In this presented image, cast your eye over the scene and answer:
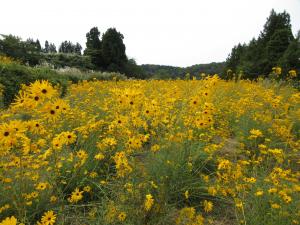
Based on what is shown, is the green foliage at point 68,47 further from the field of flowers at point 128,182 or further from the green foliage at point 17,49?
the field of flowers at point 128,182

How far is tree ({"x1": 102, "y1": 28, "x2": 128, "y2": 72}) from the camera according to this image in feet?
113

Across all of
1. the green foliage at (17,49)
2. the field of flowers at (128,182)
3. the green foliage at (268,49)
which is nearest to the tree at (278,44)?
the green foliage at (268,49)

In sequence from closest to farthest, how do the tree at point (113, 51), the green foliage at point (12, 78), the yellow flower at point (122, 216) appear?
1. the yellow flower at point (122, 216)
2. the green foliage at point (12, 78)
3. the tree at point (113, 51)

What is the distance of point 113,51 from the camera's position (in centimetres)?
3441

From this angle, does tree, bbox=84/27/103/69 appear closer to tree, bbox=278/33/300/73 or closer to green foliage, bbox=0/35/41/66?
green foliage, bbox=0/35/41/66

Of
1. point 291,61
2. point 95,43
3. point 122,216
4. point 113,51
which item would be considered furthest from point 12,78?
point 95,43

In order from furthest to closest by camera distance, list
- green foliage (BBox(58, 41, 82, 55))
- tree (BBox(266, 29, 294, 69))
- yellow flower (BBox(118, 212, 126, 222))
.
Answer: green foliage (BBox(58, 41, 82, 55)), tree (BBox(266, 29, 294, 69)), yellow flower (BBox(118, 212, 126, 222))

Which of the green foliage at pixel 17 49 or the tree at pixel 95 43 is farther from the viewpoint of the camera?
the tree at pixel 95 43

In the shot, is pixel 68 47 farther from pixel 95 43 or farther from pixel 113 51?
pixel 113 51

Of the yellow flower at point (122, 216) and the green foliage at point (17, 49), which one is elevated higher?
the green foliage at point (17, 49)

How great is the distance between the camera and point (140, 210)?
2.57 meters

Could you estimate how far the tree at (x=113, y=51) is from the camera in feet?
113

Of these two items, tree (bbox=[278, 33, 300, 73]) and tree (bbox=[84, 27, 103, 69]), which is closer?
tree (bbox=[278, 33, 300, 73])

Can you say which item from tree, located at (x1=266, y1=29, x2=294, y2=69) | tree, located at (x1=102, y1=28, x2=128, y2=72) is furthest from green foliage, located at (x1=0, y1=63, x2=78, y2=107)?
tree, located at (x1=102, y1=28, x2=128, y2=72)
